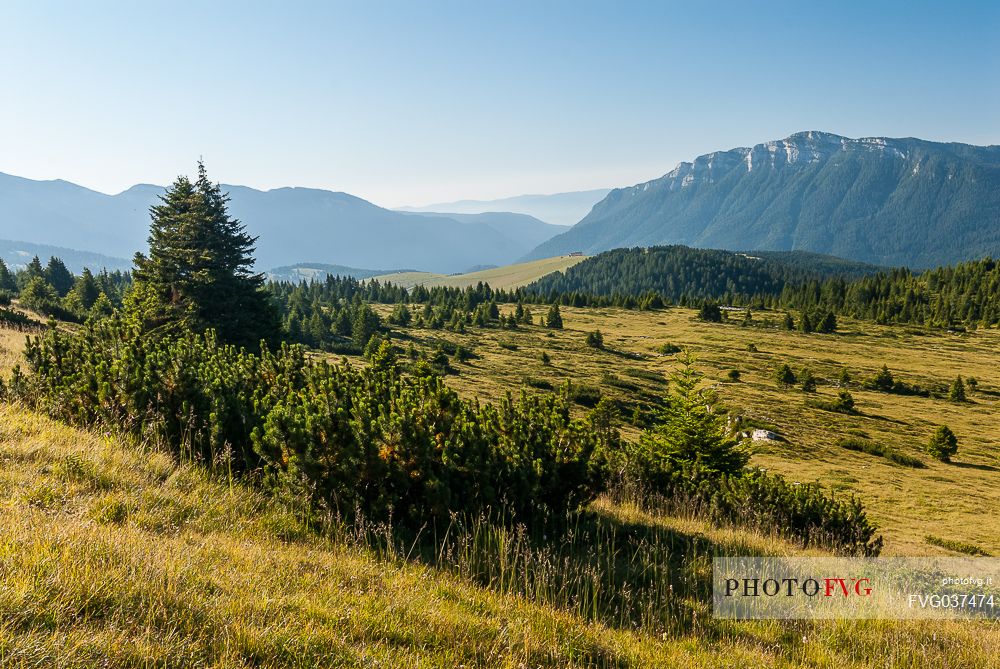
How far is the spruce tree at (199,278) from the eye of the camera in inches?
1211

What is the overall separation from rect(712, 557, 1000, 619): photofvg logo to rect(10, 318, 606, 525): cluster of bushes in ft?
7.81

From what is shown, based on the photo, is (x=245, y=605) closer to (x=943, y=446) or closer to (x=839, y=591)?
(x=839, y=591)

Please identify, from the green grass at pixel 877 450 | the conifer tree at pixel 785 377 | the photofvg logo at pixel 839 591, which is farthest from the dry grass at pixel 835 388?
the photofvg logo at pixel 839 591

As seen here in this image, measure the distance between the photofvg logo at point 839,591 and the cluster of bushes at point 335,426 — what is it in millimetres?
2381

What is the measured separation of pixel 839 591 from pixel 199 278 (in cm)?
3353

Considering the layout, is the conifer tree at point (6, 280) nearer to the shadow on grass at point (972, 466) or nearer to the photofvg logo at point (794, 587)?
the photofvg logo at point (794, 587)

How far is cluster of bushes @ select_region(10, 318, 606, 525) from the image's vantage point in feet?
20.5

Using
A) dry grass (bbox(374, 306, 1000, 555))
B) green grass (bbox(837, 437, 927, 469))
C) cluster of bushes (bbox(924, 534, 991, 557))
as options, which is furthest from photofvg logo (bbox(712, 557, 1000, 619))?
green grass (bbox(837, 437, 927, 469))

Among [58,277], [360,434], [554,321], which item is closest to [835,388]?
[554,321]

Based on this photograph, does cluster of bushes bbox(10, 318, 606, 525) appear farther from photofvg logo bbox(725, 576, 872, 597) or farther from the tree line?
photofvg logo bbox(725, 576, 872, 597)

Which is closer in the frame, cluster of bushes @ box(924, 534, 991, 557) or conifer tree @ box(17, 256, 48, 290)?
cluster of bushes @ box(924, 534, 991, 557)

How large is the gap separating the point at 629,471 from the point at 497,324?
264ft

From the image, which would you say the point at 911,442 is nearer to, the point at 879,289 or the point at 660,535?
the point at 660,535

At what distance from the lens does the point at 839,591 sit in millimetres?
6730
